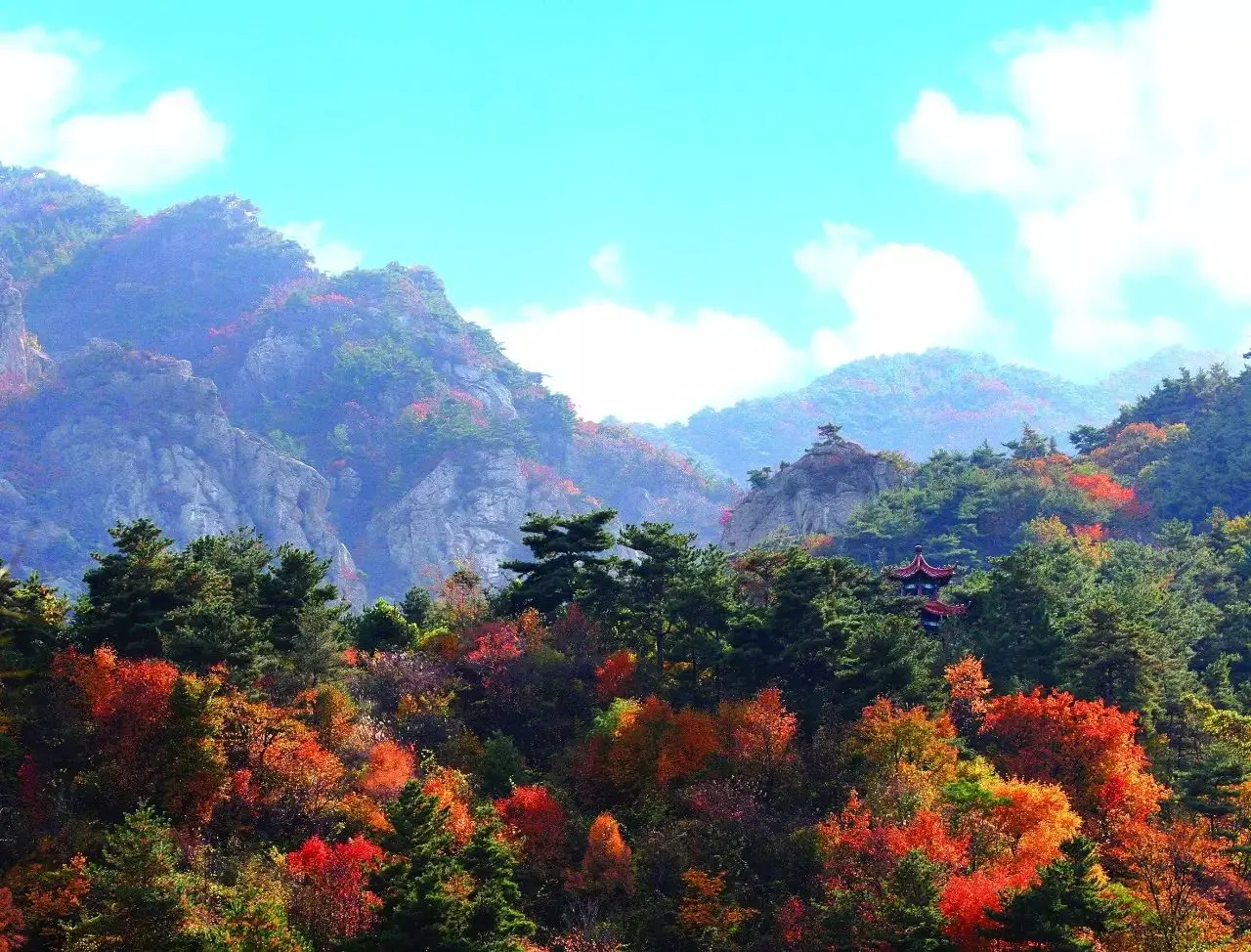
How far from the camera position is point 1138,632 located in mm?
48812

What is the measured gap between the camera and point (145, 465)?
147 meters

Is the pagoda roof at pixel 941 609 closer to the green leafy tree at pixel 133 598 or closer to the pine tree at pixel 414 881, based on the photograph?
the pine tree at pixel 414 881

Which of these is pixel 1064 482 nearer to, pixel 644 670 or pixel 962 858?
pixel 644 670

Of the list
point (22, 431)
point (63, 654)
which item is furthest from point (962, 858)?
point (22, 431)

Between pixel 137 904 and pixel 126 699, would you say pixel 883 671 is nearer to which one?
pixel 137 904

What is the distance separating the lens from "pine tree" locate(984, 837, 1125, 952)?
29.2 metres

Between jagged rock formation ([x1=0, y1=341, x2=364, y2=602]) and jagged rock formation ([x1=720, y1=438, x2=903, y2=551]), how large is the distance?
6358cm

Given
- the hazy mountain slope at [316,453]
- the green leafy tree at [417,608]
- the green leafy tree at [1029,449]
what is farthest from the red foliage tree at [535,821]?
the hazy mountain slope at [316,453]

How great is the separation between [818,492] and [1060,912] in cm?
8345

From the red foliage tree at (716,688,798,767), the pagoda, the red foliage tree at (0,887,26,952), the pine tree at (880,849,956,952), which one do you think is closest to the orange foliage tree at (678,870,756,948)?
the red foliage tree at (716,688,798,767)

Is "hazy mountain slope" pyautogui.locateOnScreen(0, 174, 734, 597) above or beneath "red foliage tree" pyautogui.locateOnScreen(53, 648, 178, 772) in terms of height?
above

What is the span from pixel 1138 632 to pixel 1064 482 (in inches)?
2188

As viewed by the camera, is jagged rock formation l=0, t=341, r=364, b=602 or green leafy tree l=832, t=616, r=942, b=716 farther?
jagged rock formation l=0, t=341, r=364, b=602

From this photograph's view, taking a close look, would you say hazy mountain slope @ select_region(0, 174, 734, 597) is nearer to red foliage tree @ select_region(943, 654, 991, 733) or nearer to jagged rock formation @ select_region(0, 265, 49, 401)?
jagged rock formation @ select_region(0, 265, 49, 401)
